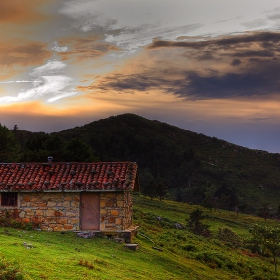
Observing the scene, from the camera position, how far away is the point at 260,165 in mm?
159125

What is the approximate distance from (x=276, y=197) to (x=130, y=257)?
105 m

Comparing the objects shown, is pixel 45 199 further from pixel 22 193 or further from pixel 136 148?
pixel 136 148

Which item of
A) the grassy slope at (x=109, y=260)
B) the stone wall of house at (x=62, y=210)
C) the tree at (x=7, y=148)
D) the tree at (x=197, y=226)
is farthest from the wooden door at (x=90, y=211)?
the tree at (x=197, y=226)

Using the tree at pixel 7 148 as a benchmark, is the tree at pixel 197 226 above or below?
below

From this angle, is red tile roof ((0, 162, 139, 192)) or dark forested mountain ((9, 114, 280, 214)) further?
dark forested mountain ((9, 114, 280, 214))

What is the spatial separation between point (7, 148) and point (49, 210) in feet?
100

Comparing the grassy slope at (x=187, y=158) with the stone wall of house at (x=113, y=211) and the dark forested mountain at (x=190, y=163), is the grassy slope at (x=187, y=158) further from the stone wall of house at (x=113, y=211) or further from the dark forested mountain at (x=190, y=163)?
the stone wall of house at (x=113, y=211)

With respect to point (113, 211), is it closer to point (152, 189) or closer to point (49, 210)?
point (49, 210)

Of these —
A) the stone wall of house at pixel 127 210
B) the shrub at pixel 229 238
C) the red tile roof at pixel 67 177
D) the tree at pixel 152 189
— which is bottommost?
the shrub at pixel 229 238

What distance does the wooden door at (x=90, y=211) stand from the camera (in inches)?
978

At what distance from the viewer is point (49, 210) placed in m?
25.1

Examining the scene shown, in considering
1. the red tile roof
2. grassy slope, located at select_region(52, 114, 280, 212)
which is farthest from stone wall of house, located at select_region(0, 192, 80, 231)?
grassy slope, located at select_region(52, 114, 280, 212)

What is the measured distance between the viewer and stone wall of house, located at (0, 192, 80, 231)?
2495 cm

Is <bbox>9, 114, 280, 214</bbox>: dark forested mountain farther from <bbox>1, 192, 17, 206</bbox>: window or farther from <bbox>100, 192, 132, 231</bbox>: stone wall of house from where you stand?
<bbox>1, 192, 17, 206</bbox>: window
